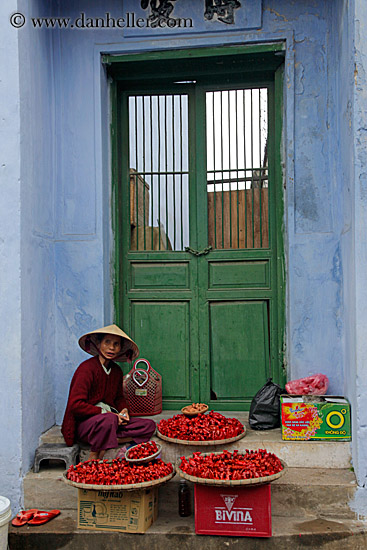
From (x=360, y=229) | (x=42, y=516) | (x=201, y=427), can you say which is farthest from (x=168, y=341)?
(x=360, y=229)

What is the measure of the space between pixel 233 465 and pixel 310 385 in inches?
49.4

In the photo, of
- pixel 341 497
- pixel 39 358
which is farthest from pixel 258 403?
pixel 39 358

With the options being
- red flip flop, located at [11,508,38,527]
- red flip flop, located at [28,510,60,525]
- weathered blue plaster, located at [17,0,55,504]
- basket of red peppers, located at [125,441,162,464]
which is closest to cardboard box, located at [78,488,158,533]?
basket of red peppers, located at [125,441,162,464]

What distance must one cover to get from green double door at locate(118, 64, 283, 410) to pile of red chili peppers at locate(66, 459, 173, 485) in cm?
144

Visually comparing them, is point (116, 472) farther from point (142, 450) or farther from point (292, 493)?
point (292, 493)

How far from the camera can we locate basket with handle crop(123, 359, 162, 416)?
17.1 feet

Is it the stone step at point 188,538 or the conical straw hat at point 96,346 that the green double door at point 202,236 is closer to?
the conical straw hat at point 96,346

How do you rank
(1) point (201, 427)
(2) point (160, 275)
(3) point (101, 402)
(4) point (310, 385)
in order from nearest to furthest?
(1) point (201, 427), (3) point (101, 402), (4) point (310, 385), (2) point (160, 275)

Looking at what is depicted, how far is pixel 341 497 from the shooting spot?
4211mm

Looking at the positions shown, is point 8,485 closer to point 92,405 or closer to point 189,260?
point 92,405

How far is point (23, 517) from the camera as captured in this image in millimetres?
4203

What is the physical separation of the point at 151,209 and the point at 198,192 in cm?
51

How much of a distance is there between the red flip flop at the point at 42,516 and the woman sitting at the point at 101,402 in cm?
49

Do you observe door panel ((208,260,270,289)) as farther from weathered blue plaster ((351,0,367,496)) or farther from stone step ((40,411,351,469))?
stone step ((40,411,351,469))
